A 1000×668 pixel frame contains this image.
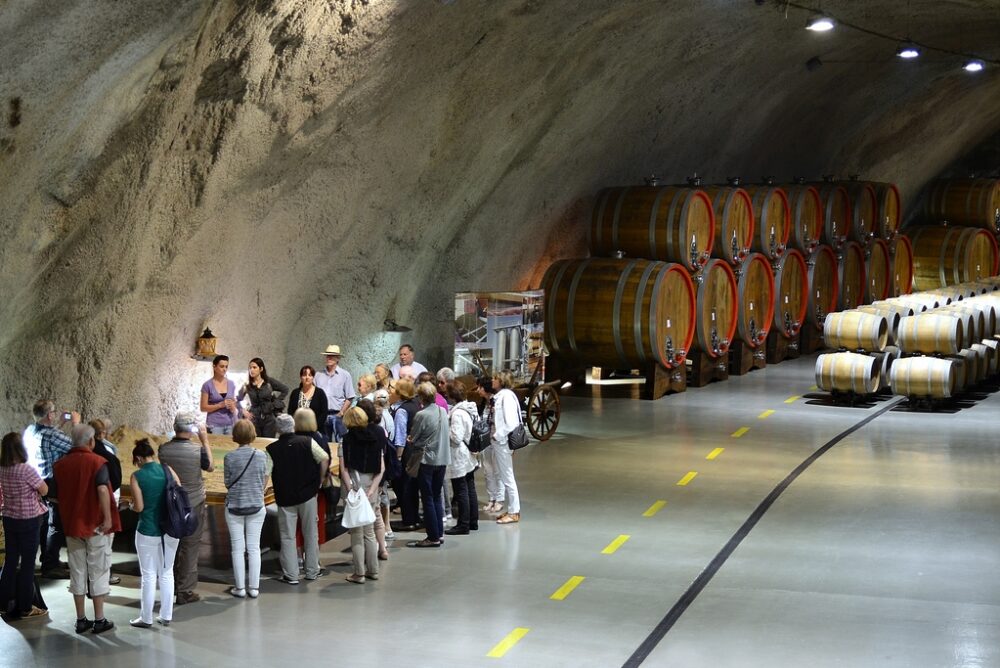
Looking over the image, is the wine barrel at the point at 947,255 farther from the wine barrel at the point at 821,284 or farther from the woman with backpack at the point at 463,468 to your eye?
the woman with backpack at the point at 463,468

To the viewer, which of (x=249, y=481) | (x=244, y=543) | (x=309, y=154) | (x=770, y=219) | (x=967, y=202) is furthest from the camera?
(x=967, y=202)

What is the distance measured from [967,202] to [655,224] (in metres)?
10.8

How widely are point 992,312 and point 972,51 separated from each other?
5.89 m

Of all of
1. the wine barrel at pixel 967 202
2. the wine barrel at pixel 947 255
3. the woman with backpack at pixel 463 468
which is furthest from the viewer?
the wine barrel at pixel 967 202

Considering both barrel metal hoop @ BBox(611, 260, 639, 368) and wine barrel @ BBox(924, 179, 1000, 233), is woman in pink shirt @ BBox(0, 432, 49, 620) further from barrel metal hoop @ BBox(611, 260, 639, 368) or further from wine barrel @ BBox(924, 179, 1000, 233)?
wine barrel @ BBox(924, 179, 1000, 233)

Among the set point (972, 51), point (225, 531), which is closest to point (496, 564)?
point (225, 531)

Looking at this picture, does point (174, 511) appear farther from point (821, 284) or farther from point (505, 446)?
point (821, 284)

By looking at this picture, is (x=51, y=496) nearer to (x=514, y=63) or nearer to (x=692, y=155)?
(x=514, y=63)

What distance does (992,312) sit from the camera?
1652 cm

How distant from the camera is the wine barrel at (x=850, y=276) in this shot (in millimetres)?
20078

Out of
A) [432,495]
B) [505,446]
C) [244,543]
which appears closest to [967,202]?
[505,446]

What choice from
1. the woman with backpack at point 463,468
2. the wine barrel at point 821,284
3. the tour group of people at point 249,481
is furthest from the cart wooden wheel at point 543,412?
the wine barrel at point 821,284

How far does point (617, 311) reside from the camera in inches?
587

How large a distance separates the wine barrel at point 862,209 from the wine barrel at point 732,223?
3.65m
